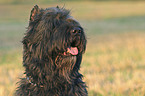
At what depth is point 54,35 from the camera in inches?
192

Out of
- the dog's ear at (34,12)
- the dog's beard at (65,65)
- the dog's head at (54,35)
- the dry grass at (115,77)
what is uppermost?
the dog's ear at (34,12)

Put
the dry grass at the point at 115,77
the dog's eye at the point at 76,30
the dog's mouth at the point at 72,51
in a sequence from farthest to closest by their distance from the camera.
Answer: the dry grass at the point at 115,77, the dog's mouth at the point at 72,51, the dog's eye at the point at 76,30

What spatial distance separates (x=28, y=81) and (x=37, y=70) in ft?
1.23

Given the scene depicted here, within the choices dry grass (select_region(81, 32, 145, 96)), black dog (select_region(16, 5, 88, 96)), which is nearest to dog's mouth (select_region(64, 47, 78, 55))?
black dog (select_region(16, 5, 88, 96))

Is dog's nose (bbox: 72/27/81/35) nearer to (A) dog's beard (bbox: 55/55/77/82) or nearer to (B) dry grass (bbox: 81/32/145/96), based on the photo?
(A) dog's beard (bbox: 55/55/77/82)

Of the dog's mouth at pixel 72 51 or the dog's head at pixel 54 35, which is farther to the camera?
the dog's mouth at pixel 72 51

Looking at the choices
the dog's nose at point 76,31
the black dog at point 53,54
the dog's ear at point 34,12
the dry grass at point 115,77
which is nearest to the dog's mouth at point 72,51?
the black dog at point 53,54

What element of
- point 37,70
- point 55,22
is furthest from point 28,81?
point 55,22

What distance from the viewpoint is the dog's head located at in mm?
4797

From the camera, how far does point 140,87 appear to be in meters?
7.58

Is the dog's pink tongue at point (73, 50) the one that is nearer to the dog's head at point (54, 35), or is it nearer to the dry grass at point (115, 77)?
the dog's head at point (54, 35)

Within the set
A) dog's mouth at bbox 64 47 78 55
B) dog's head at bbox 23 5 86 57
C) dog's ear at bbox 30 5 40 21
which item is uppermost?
dog's ear at bbox 30 5 40 21

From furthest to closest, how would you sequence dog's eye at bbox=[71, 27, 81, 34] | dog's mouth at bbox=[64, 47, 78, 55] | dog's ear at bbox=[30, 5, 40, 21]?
dog's ear at bbox=[30, 5, 40, 21]
dog's mouth at bbox=[64, 47, 78, 55]
dog's eye at bbox=[71, 27, 81, 34]

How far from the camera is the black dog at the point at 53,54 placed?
4.85 metres
